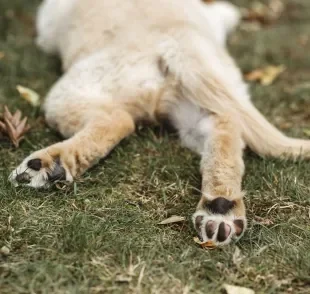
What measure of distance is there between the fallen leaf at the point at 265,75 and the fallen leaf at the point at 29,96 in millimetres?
1593

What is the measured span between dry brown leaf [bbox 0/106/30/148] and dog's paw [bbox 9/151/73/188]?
0.45 m

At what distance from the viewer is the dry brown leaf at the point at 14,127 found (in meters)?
2.96

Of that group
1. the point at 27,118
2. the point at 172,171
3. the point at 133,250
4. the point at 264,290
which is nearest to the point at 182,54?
the point at 172,171

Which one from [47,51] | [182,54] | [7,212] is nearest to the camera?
[7,212]

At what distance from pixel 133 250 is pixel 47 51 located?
256 cm

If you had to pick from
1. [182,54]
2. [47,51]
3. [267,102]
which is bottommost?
[267,102]

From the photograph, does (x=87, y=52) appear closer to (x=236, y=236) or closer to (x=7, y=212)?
(x=7, y=212)

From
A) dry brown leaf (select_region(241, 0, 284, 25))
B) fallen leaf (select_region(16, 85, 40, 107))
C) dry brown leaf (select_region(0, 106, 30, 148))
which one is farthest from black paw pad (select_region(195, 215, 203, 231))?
dry brown leaf (select_region(241, 0, 284, 25))

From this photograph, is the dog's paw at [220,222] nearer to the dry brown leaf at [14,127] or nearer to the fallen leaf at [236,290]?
the fallen leaf at [236,290]

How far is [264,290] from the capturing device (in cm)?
198

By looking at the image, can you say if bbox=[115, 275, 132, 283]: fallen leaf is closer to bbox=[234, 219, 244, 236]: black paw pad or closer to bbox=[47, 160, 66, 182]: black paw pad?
bbox=[234, 219, 244, 236]: black paw pad

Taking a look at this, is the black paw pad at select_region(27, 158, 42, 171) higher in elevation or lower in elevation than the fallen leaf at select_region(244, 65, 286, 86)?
higher

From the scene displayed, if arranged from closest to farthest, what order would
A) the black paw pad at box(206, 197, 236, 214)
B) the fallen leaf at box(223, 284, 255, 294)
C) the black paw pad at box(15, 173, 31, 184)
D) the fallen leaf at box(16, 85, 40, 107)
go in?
the fallen leaf at box(223, 284, 255, 294) < the black paw pad at box(206, 197, 236, 214) < the black paw pad at box(15, 173, 31, 184) < the fallen leaf at box(16, 85, 40, 107)

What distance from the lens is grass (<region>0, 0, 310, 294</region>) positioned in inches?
77.7
